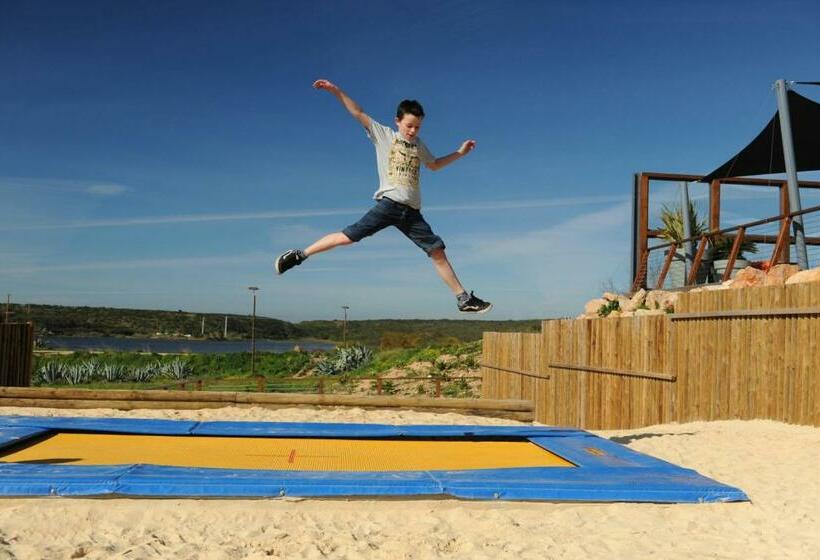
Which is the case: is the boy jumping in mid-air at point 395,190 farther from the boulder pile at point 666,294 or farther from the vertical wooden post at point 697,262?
the vertical wooden post at point 697,262

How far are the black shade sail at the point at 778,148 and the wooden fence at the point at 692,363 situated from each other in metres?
3.19

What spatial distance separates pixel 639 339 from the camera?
30.1ft

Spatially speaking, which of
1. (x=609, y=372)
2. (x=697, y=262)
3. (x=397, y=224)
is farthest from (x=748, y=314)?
(x=397, y=224)

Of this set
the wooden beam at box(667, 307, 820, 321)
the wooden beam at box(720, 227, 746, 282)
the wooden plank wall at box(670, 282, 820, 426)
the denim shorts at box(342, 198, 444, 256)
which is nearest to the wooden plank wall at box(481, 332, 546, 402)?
the wooden beam at box(720, 227, 746, 282)

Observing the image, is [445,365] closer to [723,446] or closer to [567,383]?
[567,383]

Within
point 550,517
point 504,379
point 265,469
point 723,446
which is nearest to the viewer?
point 550,517

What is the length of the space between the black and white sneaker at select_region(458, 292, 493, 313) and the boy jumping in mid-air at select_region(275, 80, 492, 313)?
0.27 metres

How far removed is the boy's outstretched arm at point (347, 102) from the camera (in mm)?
4309

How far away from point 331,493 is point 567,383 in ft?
23.4

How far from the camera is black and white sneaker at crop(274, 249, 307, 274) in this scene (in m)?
4.42

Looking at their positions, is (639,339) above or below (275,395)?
above

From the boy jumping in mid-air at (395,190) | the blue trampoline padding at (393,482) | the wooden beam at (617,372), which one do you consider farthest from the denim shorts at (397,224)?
the wooden beam at (617,372)

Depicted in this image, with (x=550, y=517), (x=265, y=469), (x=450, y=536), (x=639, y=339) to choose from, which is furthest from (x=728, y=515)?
(x=639, y=339)

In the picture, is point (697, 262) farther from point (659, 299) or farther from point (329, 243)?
point (329, 243)
